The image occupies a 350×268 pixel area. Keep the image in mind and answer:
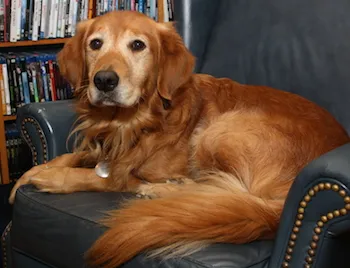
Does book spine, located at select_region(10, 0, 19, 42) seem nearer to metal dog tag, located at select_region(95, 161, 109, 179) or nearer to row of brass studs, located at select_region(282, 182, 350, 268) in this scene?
metal dog tag, located at select_region(95, 161, 109, 179)

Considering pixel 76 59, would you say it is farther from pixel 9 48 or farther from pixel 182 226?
pixel 9 48

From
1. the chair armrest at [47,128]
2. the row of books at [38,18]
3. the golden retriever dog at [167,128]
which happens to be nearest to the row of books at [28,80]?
the row of books at [38,18]

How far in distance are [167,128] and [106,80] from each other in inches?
12.9

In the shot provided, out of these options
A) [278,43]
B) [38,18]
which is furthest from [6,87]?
[278,43]

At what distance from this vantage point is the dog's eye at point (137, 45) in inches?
73.7

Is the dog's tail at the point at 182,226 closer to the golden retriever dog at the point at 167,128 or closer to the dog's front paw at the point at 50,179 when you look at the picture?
the golden retriever dog at the point at 167,128

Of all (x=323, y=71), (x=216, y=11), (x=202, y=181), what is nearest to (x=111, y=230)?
(x=202, y=181)

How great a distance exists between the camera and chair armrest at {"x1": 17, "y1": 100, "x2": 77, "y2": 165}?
2.11 m

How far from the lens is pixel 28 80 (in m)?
2.97

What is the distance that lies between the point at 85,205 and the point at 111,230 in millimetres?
233

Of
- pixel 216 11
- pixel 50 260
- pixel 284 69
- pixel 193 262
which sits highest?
pixel 216 11

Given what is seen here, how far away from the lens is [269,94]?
207 cm

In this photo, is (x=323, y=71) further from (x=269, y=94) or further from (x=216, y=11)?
(x=216, y=11)

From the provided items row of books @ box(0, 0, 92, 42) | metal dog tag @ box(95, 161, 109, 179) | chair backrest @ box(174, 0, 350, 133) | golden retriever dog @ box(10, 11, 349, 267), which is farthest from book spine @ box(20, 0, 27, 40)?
metal dog tag @ box(95, 161, 109, 179)
